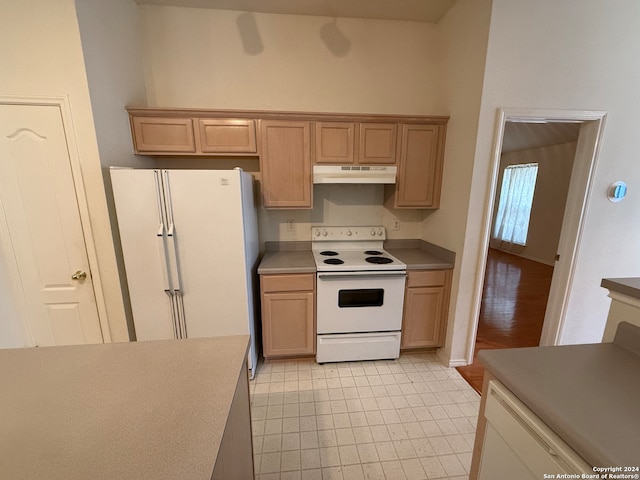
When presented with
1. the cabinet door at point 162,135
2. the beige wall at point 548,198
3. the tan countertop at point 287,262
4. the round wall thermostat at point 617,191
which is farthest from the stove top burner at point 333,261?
the beige wall at point 548,198

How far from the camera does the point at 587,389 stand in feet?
2.61

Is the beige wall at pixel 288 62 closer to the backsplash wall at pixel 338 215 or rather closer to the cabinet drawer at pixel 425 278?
the backsplash wall at pixel 338 215

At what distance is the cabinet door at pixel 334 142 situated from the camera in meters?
2.29

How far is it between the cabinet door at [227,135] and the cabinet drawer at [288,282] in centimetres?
115

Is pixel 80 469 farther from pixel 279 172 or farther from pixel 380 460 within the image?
pixel 279 172

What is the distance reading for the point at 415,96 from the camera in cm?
260

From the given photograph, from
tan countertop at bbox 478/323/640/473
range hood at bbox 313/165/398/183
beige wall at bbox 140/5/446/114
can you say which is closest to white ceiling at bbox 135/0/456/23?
beige wall at bbox 140/5/446/114

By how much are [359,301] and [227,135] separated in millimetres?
1875

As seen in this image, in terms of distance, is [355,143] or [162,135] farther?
[355,143]

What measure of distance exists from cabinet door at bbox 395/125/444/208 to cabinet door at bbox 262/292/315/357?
1.32 m

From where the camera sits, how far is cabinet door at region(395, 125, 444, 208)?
2354 millimetres

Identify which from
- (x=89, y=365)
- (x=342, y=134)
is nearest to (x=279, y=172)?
(x=342, y=134)

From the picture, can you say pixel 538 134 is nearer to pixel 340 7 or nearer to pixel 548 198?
pixel 548 198

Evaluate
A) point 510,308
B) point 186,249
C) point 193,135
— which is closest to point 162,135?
point 193,135
